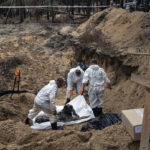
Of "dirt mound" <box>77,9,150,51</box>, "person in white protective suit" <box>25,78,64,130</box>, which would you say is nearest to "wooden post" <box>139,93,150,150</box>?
"person in white protective suit" <box>25,78,64,130</box>

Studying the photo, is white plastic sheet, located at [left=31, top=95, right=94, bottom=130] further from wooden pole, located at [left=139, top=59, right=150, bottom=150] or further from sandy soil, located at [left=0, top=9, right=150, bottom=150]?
wooden pole, located at [left=139, top=59, right=150, bottom=150]

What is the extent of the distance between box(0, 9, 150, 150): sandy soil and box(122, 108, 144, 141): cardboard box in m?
0.18

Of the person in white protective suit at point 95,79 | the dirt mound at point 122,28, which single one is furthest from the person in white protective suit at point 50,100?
the dirt mound at point 122,28

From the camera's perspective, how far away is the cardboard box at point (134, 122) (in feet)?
11.9

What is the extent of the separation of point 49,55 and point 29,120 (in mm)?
7190

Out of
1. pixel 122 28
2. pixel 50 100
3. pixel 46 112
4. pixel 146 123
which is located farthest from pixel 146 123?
pixel 122 28

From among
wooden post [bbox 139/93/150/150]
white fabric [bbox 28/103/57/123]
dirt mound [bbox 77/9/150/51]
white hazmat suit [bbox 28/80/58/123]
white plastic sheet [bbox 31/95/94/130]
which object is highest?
dirt mound [bbox 77/9/150/51]

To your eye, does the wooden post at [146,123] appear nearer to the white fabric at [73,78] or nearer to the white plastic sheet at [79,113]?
the white plastic sheet at [79,113]

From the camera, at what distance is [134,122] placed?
3.73m

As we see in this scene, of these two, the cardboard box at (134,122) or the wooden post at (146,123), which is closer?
the wooden post at (146,123)

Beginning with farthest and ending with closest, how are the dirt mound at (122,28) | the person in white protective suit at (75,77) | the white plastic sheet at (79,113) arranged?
1. the dirt mound at (122,28)
2. the person in white protective suit at (75,77)
3. the white plastic sheet at (79,113)

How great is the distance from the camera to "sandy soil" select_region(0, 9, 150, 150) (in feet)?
13.2

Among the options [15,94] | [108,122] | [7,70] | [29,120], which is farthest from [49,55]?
[108,122]

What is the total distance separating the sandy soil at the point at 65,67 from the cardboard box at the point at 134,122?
0.60 ft
